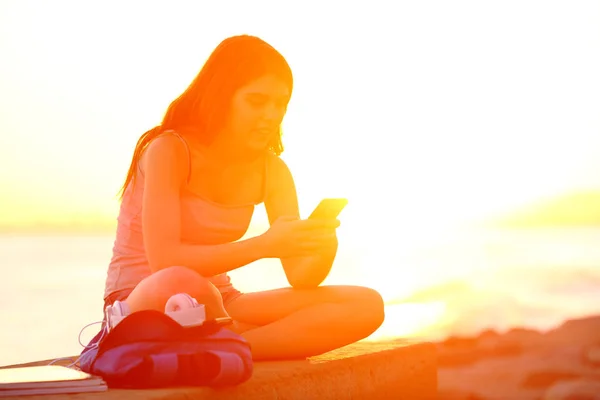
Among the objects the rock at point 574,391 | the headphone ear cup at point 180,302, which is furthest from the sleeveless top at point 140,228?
the rock at point 574,391

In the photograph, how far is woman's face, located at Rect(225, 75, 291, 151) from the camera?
15.3ft

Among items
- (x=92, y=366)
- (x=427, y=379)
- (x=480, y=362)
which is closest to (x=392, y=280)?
(x=480, y=362)

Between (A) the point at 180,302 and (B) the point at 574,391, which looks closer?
(A) the point at 180,302

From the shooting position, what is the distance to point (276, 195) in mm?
5188

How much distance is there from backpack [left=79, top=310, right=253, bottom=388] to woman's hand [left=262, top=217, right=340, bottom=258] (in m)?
0.52

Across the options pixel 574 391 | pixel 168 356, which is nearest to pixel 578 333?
pixel 574 391

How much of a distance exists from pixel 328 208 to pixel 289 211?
71cm

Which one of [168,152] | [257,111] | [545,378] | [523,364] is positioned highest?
[257,111]

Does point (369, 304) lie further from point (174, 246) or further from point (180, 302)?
point (180, 302)

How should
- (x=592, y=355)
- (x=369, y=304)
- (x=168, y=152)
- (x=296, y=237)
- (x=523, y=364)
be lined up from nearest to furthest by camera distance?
(x=296, y=237) → (x=168, y=152) → (x=369, y=304) → (x=523, y=364) → (x=592, y=355)

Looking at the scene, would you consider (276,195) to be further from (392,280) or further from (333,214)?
(392,280)

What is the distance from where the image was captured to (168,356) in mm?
3932

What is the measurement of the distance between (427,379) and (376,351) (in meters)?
0.49

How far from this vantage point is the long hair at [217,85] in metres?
4.70
